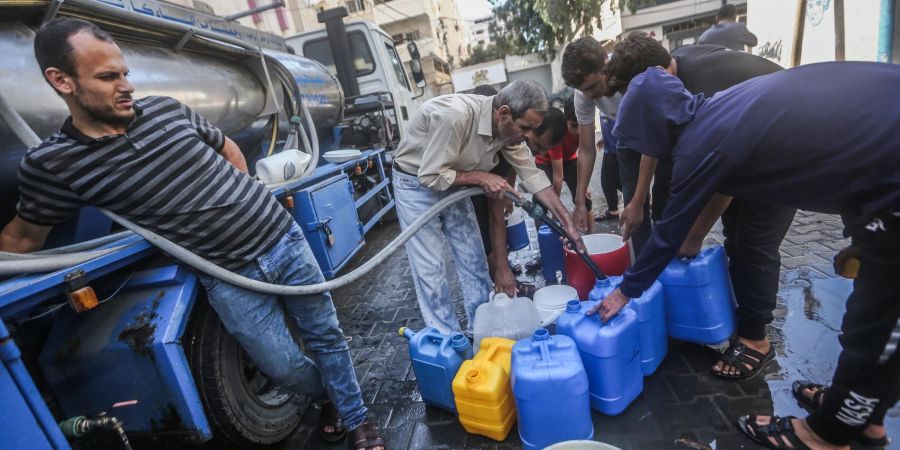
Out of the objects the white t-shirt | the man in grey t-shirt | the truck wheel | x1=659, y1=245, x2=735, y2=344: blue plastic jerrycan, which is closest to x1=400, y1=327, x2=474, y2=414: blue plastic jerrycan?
the truck wheel

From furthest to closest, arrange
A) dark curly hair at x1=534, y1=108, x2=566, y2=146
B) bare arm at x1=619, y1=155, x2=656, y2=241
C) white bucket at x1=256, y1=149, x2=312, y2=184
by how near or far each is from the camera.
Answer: white bucket at x1=256, y1=149, x2=312, y2=184 < dark curly hair at x1=534, y1=108, x2=566, y2=146 < bare arm at x1=619, y1=155, x2=656, y2=241

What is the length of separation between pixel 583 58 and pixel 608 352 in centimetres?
176

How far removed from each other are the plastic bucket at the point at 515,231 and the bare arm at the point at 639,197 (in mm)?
1219

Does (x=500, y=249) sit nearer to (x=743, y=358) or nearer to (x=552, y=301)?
(x=552, y=301)

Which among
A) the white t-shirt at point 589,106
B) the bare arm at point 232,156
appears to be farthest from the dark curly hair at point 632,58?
the bare arm at point 232,156

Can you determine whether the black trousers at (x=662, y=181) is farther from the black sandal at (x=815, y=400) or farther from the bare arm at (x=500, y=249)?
the black sandal at (x=815, y=400)

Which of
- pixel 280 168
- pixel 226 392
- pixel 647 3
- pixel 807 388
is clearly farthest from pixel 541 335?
pixel 647 3

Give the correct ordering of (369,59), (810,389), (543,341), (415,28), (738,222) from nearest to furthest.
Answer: (543,341), (810,389), (738,222), (369,59), (415,28)

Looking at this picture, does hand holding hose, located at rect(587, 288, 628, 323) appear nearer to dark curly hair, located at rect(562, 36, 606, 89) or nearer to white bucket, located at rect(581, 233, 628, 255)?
white bucket, located at rect(581, 233, 628, 255)

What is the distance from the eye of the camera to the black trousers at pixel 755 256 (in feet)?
6.14

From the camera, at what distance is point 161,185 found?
1546mm

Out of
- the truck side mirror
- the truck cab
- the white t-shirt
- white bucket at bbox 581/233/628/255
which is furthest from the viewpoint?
the truck side mirror

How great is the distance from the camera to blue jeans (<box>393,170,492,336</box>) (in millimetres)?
2488

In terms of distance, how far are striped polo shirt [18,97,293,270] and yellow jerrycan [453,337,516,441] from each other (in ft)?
3.41
